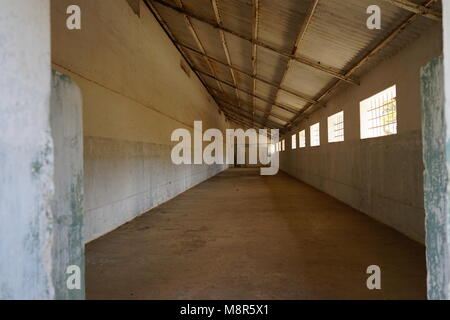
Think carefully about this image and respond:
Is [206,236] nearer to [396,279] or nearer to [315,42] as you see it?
[396,279]

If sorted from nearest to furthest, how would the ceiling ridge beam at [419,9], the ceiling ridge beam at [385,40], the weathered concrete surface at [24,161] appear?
the weathered concrete surface at [24,161] < the ceiling ridge beam at [419,9] < the ceiling ridge beam at [385,40]

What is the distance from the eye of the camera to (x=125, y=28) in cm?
630

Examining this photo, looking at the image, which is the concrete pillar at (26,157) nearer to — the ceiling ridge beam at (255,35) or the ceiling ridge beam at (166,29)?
the ceiling ridge beam at (255,35)

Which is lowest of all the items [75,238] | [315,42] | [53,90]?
[75,238]

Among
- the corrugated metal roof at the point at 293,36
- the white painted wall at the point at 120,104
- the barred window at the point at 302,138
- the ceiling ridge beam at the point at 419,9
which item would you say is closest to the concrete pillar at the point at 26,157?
the white painted wall at the point at 120,104

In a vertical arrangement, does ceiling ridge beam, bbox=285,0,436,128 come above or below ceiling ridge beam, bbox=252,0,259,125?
below

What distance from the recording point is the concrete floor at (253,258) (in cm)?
307

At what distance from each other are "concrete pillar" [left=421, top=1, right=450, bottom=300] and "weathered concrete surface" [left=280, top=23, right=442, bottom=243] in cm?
302

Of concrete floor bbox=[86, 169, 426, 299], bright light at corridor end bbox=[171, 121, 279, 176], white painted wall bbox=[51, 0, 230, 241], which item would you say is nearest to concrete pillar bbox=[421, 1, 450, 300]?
concrete floor bbox=[86, 169, 426, 299]

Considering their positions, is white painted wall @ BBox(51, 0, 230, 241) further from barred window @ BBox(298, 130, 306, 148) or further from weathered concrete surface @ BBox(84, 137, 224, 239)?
barred window @ BBox(298, 130, 306, 148)

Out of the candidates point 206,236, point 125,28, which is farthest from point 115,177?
point 125,28

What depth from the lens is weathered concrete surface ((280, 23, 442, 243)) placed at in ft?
15.6

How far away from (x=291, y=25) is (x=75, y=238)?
5752 millimetres

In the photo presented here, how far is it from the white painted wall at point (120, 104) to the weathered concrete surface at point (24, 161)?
8.53 ft
